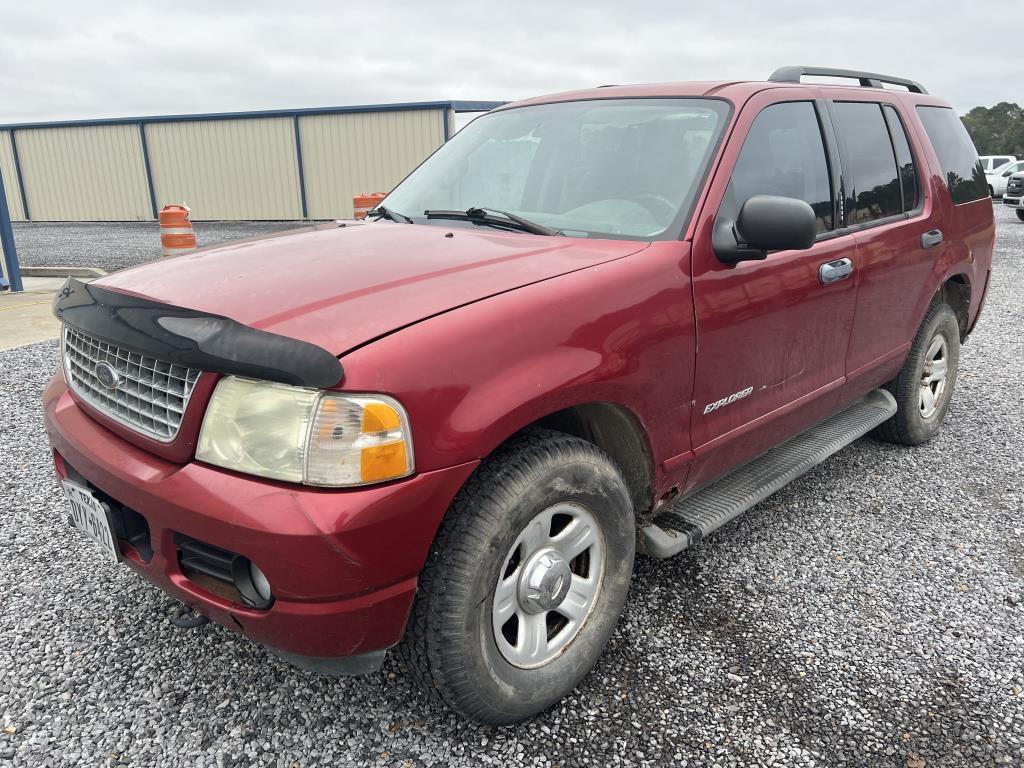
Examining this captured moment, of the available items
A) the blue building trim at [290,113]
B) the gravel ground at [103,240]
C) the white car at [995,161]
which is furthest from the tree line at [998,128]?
the gravel ground at [103,240]

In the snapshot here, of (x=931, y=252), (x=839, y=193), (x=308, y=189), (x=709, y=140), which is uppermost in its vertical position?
(x=709, y=140)

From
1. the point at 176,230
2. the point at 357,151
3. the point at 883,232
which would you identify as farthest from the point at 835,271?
the point at 357,151

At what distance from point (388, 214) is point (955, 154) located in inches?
128

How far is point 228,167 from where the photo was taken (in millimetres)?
20922

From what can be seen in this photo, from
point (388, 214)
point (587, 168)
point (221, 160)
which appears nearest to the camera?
point (587, 168)

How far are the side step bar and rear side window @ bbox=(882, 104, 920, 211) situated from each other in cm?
103

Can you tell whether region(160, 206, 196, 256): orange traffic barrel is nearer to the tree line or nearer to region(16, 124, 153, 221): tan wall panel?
region(16, 124, 153, 221): tan wall panel

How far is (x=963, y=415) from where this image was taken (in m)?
4.84

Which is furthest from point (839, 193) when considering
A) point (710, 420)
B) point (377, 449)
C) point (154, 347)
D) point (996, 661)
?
point (154, 347)

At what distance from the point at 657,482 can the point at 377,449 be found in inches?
44.1

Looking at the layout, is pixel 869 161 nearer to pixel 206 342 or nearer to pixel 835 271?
pixel 835 271

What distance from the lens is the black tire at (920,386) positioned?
156 inches

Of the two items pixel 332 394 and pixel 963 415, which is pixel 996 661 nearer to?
pixel 332 394

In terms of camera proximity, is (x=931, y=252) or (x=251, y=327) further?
(x=931, y=252)
